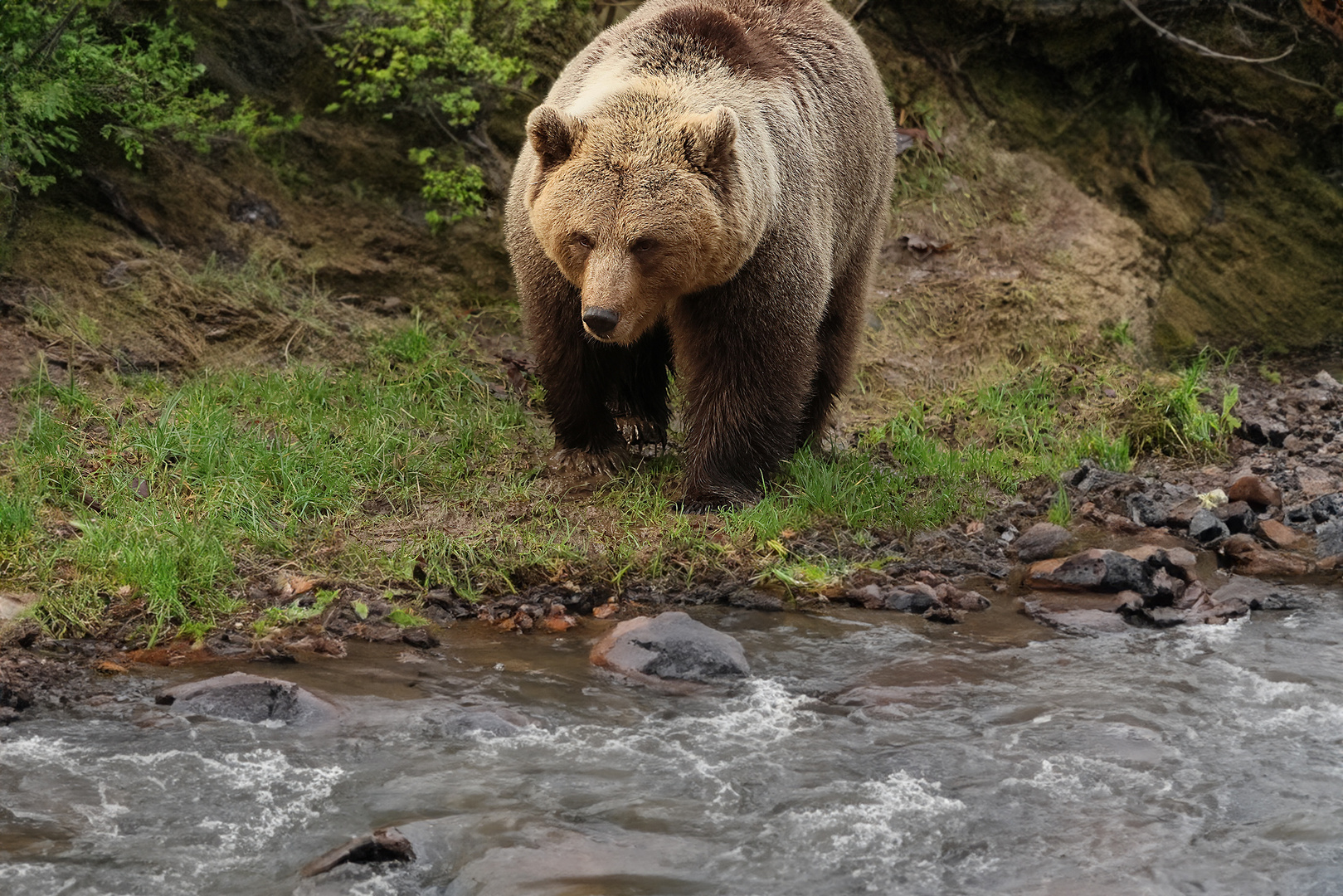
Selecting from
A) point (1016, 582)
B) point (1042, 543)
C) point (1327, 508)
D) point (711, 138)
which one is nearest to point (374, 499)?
point (711, 138)

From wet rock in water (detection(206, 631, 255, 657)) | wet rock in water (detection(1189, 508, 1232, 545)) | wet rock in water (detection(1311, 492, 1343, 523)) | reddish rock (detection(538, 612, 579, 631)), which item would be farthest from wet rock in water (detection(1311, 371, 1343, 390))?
wet rock in water (detection(206, 631, 255, 657))

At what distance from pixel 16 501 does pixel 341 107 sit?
368 centimetres

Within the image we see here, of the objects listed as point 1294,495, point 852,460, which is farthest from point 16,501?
point 1294,495

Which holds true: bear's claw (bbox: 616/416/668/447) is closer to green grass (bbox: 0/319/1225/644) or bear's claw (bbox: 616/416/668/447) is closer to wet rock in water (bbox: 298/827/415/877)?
green grass (bbox: 0/319/1225/644)

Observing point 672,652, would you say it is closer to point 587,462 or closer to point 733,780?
point 733,780

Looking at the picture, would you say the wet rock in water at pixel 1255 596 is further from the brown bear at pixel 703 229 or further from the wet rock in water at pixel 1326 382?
the wet rock in water at pixel 1326 382

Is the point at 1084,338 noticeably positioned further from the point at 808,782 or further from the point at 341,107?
the point at 808,782

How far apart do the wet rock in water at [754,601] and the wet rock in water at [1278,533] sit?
7.82 ft

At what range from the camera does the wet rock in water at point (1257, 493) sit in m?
6.59

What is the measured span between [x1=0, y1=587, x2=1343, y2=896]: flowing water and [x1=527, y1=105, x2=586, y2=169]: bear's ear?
1945mm

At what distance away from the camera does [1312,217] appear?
9281 mm

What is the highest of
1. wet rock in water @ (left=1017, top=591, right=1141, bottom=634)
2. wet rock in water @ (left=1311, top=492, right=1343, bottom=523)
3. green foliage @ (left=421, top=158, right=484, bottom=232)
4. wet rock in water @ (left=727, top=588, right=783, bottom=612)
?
green foliage @ (left=421, top=158, right=484, bottom=232)

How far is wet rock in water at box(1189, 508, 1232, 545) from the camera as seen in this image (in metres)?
6.27

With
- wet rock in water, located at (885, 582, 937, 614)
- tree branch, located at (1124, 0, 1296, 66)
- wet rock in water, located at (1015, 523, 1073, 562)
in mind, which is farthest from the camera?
tree branch, located at (1124, 0, 1296, 66)
